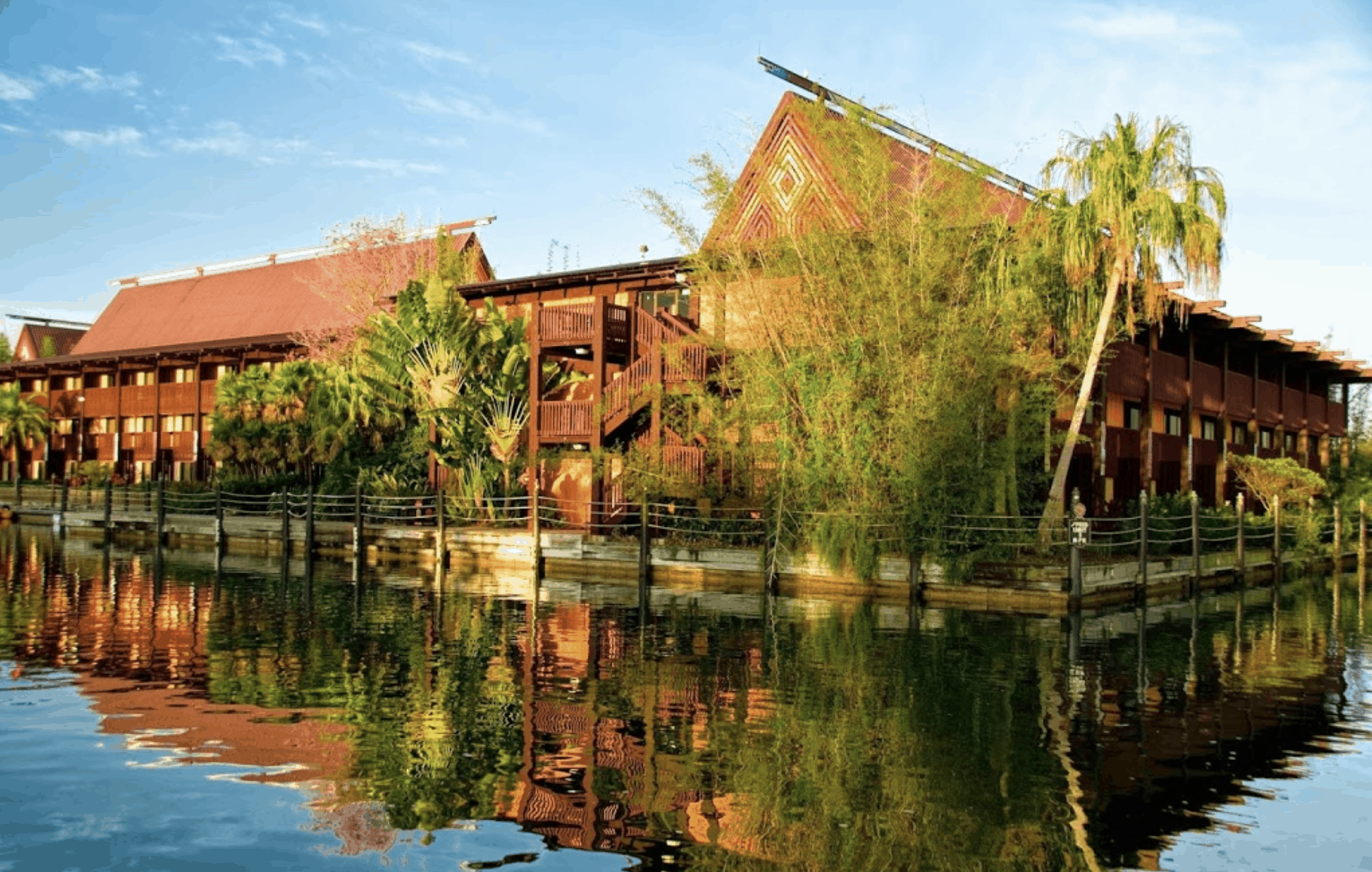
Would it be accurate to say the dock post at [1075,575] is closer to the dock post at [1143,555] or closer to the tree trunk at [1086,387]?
the tree trunk at [1086,387]

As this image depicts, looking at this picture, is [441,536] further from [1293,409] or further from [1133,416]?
[1293,409]

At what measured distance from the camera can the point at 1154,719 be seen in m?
12.6

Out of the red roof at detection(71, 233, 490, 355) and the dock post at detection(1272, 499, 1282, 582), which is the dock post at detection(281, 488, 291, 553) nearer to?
the red roof at detection(71, 233, 490, 355)

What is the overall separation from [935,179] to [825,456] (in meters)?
6.03

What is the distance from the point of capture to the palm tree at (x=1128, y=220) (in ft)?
79.9

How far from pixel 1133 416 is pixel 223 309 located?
137 ft

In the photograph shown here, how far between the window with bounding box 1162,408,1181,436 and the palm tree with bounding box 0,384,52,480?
4837 cm

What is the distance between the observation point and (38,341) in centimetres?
7525

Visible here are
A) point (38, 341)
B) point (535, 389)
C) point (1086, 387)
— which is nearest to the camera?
point (1086, 387)

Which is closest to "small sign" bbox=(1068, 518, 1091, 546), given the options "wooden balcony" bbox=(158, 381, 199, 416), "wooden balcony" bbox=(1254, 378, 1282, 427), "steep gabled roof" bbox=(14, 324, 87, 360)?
"wooden balcony" bbox=(1254, 378, 1282, 427)

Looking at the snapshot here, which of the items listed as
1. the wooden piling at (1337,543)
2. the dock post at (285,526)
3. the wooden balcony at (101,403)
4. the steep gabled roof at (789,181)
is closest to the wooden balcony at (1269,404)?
the wooden piling at (1337,543)

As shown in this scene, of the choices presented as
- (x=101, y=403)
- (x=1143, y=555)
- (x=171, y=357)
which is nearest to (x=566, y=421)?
(x=1143, y=555)

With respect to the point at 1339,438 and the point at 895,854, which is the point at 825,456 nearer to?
the point at 895,854

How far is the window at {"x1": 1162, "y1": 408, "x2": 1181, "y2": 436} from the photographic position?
35.8 m
